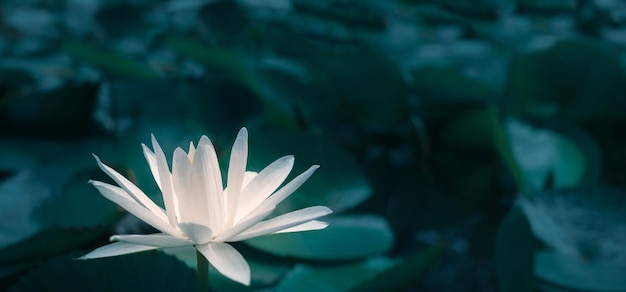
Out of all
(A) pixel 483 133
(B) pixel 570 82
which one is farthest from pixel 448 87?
(B) pixel 570 82

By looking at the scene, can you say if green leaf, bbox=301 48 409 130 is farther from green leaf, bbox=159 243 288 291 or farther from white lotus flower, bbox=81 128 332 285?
white lotus flower, bbox=81 128 332 285

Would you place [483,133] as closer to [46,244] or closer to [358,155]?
[358,155]

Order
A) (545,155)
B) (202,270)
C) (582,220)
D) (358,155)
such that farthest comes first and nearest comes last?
1. (358,155)
2. (545,155)
3. (582,220)
4. (202,270)

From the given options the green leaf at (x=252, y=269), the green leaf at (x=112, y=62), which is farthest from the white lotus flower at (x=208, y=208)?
the green leaf at (x=112, y=62)

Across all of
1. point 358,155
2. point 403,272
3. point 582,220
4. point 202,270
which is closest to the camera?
point 202,270

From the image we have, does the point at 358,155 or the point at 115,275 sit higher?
the point at 115,275

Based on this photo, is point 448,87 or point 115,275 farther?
point 448,87
